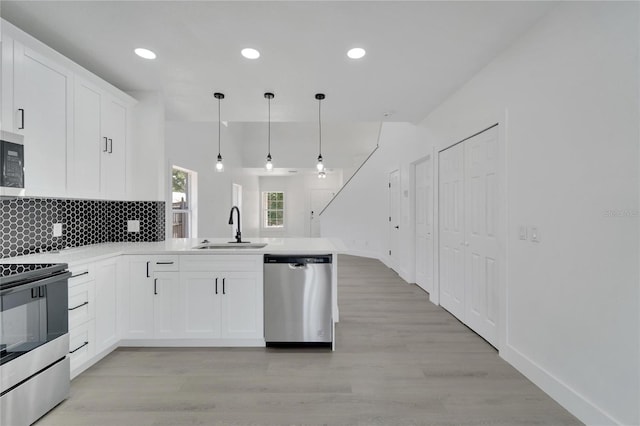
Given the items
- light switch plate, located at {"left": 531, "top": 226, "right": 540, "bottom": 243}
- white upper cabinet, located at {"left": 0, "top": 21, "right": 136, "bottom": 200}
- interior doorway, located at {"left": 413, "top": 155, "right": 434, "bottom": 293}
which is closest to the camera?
white upper cabinet, located at {"left": 0, "top": 21, "right": 136, "bottom": 200}

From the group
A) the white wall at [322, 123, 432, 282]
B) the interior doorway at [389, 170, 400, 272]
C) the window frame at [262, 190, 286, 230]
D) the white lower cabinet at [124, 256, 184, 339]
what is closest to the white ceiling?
the white wall at [322, 123, 432, 282]

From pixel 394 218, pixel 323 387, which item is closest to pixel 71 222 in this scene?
pixel 323 387

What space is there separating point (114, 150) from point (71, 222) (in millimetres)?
809

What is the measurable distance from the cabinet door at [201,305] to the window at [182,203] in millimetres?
3216

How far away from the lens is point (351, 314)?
3.56 metres

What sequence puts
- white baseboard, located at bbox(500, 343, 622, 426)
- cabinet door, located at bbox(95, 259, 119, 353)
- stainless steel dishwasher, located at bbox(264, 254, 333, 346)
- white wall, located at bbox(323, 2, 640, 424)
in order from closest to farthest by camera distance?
1. white wall, located at bbox(323, 2, 640, 424)
2. white baseboard, located at bbox(500, 343, 622, 426)
3. cabinet door, located at bbox(95, 259, 119, 353)
4. stainless steel dishwasher, located at bbox(264, 254, 333, 346)

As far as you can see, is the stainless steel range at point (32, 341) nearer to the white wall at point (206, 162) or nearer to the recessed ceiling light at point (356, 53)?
the recessed ceiling light at point (356, 53)

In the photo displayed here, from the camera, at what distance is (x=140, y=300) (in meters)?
2.73

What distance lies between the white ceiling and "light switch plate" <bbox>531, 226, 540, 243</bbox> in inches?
59.2

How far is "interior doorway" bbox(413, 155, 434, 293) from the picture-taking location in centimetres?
434

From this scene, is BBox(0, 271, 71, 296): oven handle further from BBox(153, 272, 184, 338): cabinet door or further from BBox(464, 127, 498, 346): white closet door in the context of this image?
BBox(464, 127, 498, 346): white closet door

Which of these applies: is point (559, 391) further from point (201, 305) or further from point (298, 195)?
point (298, 195)

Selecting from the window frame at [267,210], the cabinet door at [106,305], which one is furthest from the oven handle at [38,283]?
the window frame at [267,210]

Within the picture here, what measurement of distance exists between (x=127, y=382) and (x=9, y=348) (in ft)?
2.63
